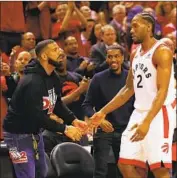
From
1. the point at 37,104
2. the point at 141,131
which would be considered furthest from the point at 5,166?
the point at 141,131

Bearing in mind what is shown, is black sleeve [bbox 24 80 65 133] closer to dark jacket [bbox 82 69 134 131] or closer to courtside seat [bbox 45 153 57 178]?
courtside seat [bbox 45 153 57 178]

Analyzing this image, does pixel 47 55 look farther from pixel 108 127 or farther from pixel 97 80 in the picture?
pixel 97 80

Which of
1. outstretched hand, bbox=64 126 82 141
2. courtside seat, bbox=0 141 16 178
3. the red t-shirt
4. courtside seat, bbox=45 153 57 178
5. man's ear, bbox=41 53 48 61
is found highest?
the red t-shirt

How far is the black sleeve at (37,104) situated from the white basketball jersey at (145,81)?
0.79 m

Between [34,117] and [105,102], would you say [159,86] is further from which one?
[105,102]

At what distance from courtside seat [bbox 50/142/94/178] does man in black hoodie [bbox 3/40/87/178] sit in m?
0.20

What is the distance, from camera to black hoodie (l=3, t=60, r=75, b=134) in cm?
590

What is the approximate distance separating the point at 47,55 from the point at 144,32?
3.14 ft

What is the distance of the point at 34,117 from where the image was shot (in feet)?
19.5

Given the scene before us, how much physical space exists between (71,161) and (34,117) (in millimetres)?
803

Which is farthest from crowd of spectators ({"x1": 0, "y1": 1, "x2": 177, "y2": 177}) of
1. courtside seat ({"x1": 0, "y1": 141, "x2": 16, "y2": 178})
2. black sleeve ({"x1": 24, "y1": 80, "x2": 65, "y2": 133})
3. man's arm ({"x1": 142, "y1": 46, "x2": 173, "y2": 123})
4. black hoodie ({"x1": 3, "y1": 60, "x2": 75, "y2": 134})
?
man's arm ({"x1": 142, "y1": 46, "x2": 173, "y2": 123})

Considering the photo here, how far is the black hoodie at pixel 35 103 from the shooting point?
5898 mm

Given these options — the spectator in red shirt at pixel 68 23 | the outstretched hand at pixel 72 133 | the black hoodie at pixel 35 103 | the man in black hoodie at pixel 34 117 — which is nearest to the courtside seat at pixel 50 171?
the man in black hoodie at pixel 34 117

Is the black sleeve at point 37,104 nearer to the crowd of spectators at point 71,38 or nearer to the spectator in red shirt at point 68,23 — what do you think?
the crowd of spectators at point 71,38
